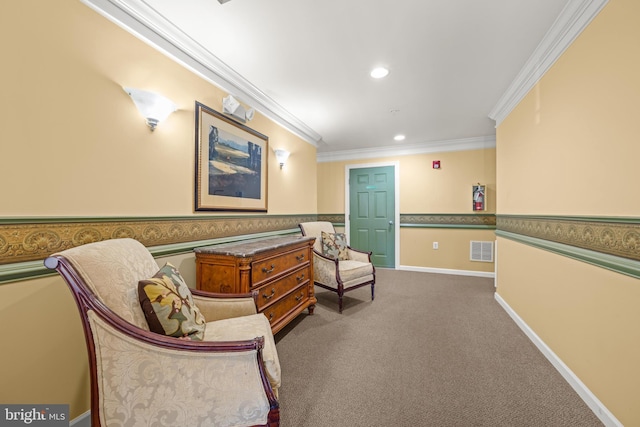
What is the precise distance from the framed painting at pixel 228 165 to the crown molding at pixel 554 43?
2.71 metres

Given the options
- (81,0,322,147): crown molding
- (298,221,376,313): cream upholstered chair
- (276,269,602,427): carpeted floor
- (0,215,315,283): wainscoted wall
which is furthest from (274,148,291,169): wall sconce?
(276,269,602,427): carpeted floor

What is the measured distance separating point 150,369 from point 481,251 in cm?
503

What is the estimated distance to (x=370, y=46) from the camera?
6.57ft

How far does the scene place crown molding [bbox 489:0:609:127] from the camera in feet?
5.08

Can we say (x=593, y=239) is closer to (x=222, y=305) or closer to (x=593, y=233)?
(x=593, y=233)

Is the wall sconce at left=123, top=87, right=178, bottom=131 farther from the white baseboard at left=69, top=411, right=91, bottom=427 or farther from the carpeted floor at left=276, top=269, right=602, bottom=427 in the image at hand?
the carpeted floor at left=276, top=269, right=602, bottom=427

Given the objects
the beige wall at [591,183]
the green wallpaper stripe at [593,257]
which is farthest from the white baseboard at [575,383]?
the green wallpaper stripe at [593,257]

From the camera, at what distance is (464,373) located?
5.93ft

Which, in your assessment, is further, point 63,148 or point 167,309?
point 63,148

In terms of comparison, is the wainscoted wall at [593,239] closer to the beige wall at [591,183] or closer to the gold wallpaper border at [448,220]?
the beige wall at [591,183]

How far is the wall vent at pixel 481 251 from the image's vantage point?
440 centimetres

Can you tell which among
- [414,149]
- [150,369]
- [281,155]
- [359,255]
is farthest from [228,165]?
[414,149]

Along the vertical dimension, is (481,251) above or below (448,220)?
below

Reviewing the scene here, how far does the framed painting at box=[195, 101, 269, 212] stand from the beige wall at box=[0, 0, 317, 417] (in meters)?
0.34
